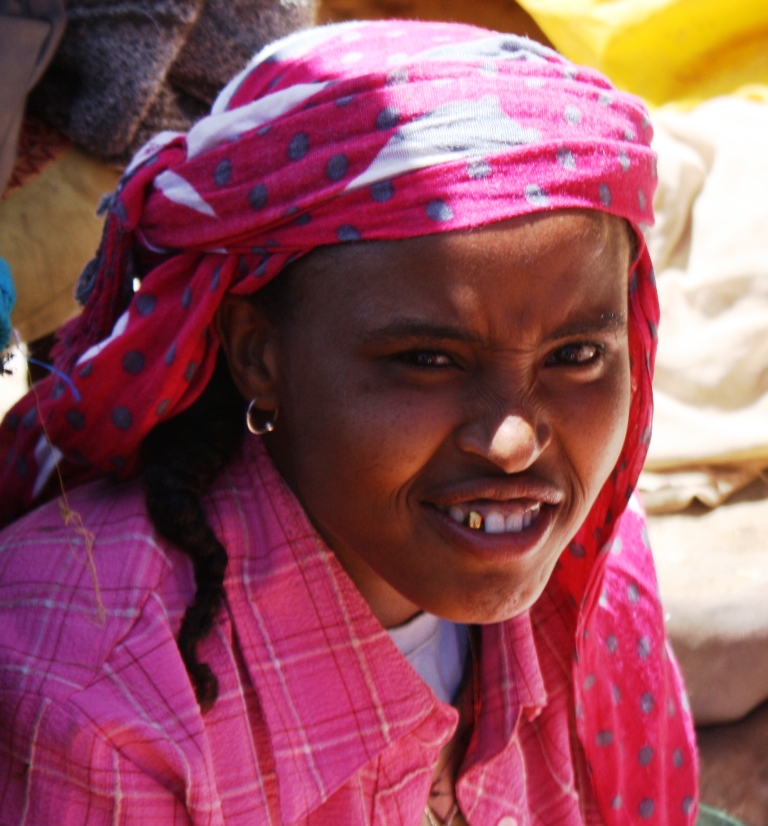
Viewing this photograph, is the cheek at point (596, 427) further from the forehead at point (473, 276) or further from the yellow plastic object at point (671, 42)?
the yellow plastic object at point (671, 42)

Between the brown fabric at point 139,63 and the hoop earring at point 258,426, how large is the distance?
0.88 meters

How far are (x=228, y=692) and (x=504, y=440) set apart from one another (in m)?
0.52

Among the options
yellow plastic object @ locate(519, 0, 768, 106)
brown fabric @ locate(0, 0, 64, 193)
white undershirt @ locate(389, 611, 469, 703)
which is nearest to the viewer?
white undershirt @ locate(389, 611, 469, 703)

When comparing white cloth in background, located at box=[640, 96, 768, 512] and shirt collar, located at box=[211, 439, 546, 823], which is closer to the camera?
shirt collar, located at box=[211, 439, 546, 823]

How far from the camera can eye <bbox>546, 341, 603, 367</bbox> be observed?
4.76 feet

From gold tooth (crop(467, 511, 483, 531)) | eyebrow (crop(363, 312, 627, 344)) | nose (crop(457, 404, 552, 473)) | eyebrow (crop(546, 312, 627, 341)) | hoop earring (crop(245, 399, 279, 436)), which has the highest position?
eyebrow (crop(363, 312, 627, 344))

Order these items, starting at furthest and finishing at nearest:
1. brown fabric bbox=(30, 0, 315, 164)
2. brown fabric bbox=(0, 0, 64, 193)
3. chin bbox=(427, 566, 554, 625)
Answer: brown fabric bbox=(30, 0, 315, 164)
brown fabric bbox=(0, 0, 64, 193)
chin bbox=(427, 566, 554, 625)

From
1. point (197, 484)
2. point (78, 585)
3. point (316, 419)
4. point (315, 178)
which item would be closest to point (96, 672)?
point (78, 585)

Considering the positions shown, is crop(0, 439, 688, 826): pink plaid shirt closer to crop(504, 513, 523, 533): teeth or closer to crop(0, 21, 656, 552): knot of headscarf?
crop(0, 21, 656, 552): knot of headscarf

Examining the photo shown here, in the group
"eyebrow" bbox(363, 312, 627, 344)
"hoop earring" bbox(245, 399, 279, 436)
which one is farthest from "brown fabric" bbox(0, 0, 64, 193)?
"eyebrow" bbox(363, 312, 627, 344)

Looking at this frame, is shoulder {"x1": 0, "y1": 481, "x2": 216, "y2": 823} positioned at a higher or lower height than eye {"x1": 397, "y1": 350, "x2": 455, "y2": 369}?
lower

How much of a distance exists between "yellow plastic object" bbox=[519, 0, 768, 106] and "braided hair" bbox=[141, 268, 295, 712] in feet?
8.80

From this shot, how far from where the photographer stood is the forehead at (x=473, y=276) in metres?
1.34

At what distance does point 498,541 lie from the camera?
143 cm
